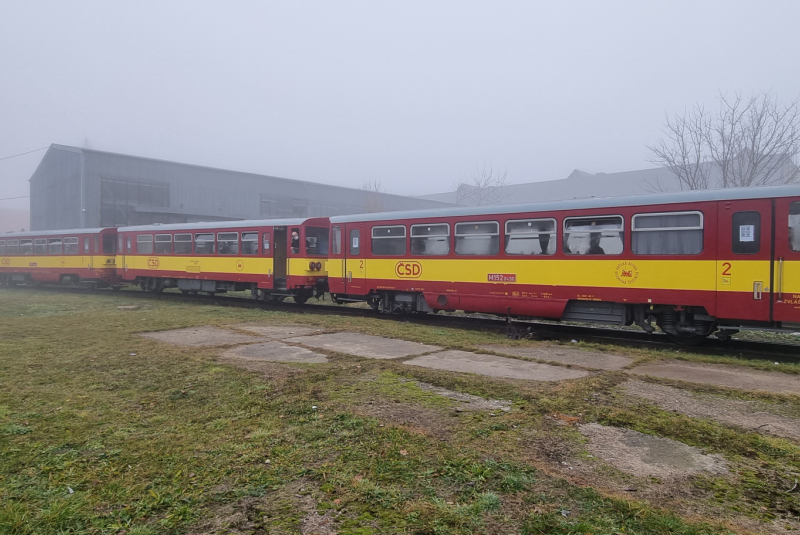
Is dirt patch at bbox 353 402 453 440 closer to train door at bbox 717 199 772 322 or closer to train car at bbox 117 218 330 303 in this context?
train door at bbox 717 199 772 322

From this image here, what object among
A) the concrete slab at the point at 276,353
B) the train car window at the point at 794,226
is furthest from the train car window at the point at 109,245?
the train car window at the point at 794,226

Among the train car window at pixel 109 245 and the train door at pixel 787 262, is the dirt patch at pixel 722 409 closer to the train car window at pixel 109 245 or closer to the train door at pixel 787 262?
the train door at pixel 787 262

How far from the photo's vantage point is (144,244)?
21.6 metres

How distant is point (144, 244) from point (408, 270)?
13915mm

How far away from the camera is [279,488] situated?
3.58m

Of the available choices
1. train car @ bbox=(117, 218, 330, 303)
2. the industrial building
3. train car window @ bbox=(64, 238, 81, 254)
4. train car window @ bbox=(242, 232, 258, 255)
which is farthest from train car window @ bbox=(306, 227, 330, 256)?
the industrial building

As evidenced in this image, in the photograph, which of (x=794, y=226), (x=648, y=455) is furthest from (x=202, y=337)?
(x=794, y=226)

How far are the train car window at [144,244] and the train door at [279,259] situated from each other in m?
7.61

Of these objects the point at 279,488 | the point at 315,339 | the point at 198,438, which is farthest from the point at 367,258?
the point at 279,488

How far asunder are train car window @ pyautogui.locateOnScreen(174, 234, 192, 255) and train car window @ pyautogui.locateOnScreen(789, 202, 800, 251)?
18308mm

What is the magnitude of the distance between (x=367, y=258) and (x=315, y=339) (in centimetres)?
450

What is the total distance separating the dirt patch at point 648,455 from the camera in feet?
12.6

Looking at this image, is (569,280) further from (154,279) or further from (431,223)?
(154,279)

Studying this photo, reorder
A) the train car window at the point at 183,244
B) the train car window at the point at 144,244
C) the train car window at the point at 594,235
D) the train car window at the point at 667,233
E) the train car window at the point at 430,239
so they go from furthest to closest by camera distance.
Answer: the train car window at the point at 144,244
the train car window at the point at 183,244
the train car window at the point at 430,239
the train car window at the point at 594,235
the train car window at the point at 667,233
